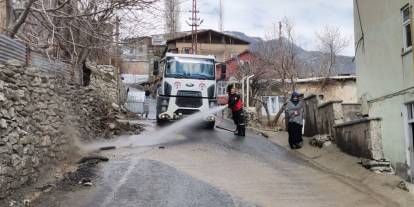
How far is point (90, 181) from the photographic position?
11.6 metres

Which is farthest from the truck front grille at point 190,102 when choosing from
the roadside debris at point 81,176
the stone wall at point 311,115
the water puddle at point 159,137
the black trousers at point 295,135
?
the roadside debris at point 81,176

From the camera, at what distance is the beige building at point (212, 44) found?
216 feet

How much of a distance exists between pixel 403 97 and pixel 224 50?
52.9m

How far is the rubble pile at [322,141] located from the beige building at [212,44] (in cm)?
4665

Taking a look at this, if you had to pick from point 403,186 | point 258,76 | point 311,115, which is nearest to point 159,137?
point 311,115

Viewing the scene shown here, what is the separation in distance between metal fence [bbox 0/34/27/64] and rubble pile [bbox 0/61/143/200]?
224 mm

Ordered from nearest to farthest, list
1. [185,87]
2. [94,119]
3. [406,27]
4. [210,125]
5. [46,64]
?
[46,64]
[406,27]
[94,119]
[185,87]
[210,125]

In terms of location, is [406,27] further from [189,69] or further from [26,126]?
[26,126]

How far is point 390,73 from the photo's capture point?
1570 cm

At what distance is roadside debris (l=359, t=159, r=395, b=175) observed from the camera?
14180mm

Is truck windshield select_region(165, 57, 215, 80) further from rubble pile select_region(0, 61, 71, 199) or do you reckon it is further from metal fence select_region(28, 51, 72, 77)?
rubble pile select_region(0, 61, 71, 199)

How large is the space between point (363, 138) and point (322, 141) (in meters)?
3.09

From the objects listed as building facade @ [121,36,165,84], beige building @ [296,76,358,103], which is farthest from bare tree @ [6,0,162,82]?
building facade @ [121,36,165,84]

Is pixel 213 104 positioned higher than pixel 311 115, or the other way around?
pixel 213 104
